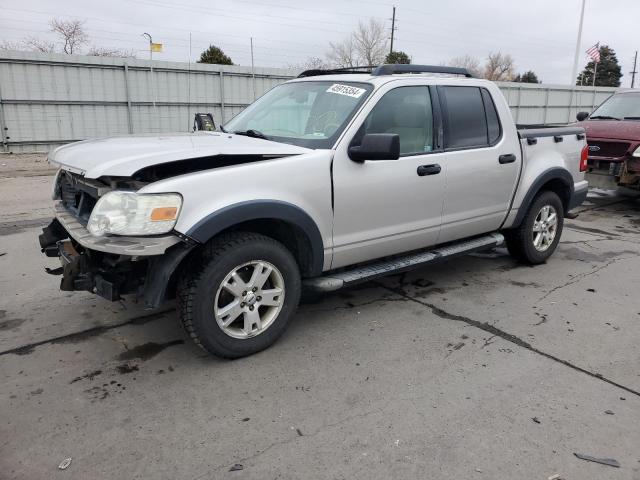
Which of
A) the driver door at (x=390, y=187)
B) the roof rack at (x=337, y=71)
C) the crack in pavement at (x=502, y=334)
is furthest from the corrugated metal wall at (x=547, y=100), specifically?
the crack in pavement at (x=502, y=334)

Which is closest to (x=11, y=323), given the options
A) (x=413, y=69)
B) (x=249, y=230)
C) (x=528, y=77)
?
(x=249, y=230)

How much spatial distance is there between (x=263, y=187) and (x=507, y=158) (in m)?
2.66

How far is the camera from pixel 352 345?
375cm

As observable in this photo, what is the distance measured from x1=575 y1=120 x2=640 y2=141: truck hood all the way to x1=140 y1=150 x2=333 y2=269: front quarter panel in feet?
22.4

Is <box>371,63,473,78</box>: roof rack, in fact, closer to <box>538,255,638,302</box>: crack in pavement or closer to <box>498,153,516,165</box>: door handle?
<box>498,153,516,165</box>: door handle

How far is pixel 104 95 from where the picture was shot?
15625 mm

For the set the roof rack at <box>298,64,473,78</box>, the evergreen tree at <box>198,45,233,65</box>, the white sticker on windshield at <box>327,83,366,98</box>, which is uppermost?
the evergreen tree at <box>198,45,233,65</box>

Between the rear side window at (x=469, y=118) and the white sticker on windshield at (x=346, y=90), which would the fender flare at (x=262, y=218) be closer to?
the white sticker on windshield at (x=346, y=90)

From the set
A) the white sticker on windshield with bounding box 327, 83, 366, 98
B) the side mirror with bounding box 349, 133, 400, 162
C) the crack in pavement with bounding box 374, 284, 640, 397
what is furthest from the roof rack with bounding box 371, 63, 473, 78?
the crack in pavement with bounding box 374, 284, 640, 397

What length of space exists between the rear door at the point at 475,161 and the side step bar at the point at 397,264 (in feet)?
0.36

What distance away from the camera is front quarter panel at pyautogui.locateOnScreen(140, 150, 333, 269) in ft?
9.96

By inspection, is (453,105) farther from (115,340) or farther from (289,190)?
(115,340)

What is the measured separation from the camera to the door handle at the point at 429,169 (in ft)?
13.5

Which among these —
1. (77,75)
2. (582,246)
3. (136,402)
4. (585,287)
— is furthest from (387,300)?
(77,75)
